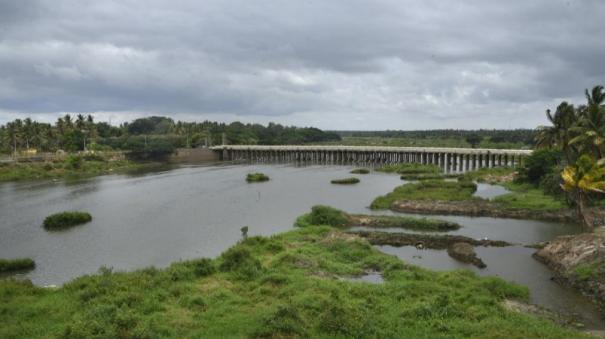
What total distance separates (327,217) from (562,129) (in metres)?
29.1

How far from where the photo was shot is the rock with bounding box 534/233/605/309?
82.5 feet

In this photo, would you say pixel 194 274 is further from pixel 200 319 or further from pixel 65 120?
pixel 65 120

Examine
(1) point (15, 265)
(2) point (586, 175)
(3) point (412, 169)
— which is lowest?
(1) point (15, 265)

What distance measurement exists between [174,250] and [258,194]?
30596 mm

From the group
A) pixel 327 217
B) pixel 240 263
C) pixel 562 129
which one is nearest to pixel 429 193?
pixel 562 129

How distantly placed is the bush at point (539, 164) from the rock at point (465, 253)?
33331 millimetres

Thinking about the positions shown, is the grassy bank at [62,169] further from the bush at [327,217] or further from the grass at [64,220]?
the bush at [327,217]

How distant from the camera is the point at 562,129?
5275 cm

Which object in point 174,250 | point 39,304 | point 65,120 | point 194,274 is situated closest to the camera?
point 39,304

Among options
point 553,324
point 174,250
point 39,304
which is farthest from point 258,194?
point 553,324

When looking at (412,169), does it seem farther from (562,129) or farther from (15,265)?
(15,265)

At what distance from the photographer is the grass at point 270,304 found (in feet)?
60.1

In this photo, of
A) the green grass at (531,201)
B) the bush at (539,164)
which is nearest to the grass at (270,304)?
the green grass at (531,201)

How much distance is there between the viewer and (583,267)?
27.0 m
